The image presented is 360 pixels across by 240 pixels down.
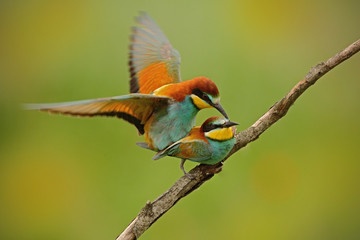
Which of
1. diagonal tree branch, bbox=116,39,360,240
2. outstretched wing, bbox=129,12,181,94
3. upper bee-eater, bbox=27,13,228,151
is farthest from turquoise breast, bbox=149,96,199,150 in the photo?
outstretched wing, bbox=129,12,181,94

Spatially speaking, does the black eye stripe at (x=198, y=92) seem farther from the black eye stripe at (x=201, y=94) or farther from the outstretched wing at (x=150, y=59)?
the outstretched wing at (x=150, y=59)

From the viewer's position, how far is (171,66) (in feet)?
4.84

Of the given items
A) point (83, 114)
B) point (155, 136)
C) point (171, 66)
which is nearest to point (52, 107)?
point (83, 114)

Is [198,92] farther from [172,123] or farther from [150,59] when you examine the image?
[150,59]

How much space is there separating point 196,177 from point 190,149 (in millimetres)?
81

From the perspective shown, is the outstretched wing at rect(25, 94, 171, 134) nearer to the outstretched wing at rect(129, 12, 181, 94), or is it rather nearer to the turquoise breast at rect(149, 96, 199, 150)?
the turquoise breast at rect(149, 96, 199, 150)

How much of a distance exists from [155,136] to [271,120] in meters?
0.33

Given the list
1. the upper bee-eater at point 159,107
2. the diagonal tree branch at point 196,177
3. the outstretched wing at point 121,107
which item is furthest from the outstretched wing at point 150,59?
the diagonal tree branch at point 196,177

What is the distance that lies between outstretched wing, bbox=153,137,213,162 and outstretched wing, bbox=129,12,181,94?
0.26 meters

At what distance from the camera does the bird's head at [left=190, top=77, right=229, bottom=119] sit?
3.82ft

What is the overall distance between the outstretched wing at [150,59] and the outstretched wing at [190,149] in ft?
0.85

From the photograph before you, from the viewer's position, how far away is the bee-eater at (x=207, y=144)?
1.21 m

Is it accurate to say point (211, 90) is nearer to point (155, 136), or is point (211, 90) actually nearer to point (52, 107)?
point (155, 136)

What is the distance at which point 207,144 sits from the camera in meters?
1.21
